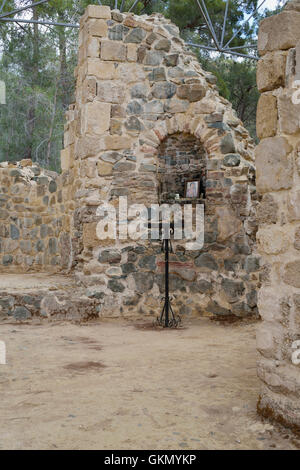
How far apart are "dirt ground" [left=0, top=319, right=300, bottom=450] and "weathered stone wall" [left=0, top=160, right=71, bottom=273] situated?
2.88 meters

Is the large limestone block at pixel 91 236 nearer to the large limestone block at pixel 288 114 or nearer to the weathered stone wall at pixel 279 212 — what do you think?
the weathered stone wall at pixel 279 212

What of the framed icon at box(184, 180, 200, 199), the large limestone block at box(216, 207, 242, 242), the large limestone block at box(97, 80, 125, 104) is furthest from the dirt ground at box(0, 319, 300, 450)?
the large limestone block at box(97, 80, 125, 104)

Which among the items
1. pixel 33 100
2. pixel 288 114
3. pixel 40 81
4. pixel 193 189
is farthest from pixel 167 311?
pixel 40 81

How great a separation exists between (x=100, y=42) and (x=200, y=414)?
4.93m

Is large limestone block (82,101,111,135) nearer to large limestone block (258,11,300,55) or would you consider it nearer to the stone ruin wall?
the stone ruin wall

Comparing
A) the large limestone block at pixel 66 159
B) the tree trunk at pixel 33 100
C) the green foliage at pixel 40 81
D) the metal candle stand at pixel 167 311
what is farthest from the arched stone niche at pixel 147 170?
the tree trunk at pixel 33 100

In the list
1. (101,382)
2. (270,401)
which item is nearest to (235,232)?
(101,382)

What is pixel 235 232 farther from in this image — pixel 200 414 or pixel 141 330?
pixel 200 414

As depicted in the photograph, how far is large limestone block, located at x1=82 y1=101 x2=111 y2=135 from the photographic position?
6035 millimetres

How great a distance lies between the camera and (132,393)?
10.2 ft

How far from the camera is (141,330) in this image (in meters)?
5.39

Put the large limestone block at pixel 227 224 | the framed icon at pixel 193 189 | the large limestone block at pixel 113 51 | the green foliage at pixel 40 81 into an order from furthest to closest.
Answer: the green foliage at pixel 40 81
the framed icon at pixel 193 189
the large limestone block at pixel 113 51
the large limestone block at pixel 227 224

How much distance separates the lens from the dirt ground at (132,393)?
2400mm

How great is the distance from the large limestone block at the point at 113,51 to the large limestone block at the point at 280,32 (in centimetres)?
372
